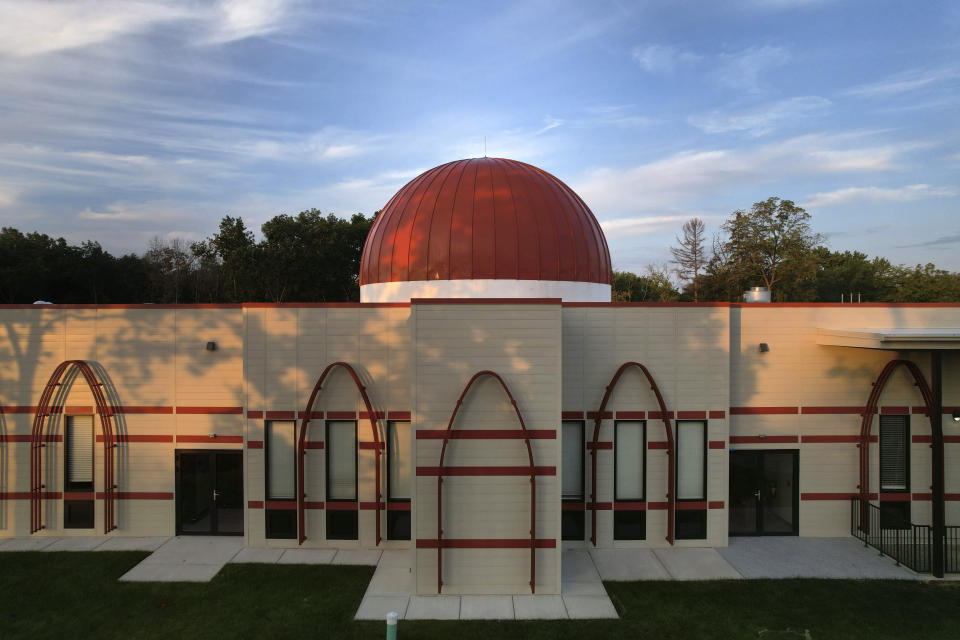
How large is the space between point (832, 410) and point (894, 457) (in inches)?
72.4

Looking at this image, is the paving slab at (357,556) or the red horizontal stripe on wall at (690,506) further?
the red horizontal stripe on wall at (690,506)

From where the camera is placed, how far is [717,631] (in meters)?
8.90

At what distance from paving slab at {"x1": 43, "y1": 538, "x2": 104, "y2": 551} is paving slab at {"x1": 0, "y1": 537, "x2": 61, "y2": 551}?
0.16 metres

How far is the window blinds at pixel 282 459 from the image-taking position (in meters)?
12.6

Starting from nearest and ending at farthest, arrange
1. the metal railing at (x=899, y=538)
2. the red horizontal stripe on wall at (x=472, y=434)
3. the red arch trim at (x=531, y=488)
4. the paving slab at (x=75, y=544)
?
the red arch trim at (x=531, y=488) < the red horizontal stripe on wall at (x=472, y=434) < the metal railing at (x=899, y=538) < the paving slab at (x=75, y=544)

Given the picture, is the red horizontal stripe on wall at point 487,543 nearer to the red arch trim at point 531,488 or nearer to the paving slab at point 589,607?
the red arch trim at point 531,488

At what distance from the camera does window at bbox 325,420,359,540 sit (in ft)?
40.8

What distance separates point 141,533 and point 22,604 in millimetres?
3127

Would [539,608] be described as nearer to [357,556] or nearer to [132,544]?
[357,556]

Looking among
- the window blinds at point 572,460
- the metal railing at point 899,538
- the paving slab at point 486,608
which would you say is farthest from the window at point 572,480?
the metal railing at point 899,538

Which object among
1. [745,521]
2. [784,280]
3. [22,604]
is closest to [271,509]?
[22,604]

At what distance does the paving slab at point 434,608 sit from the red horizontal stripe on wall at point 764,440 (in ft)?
24.7

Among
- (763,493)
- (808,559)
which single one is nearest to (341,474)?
(763,493)

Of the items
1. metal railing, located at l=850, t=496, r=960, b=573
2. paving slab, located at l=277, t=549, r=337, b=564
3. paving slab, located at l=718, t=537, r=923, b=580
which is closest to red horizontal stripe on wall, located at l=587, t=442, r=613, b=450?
paving slab, located at l=718, t=537, r=923, b=580
